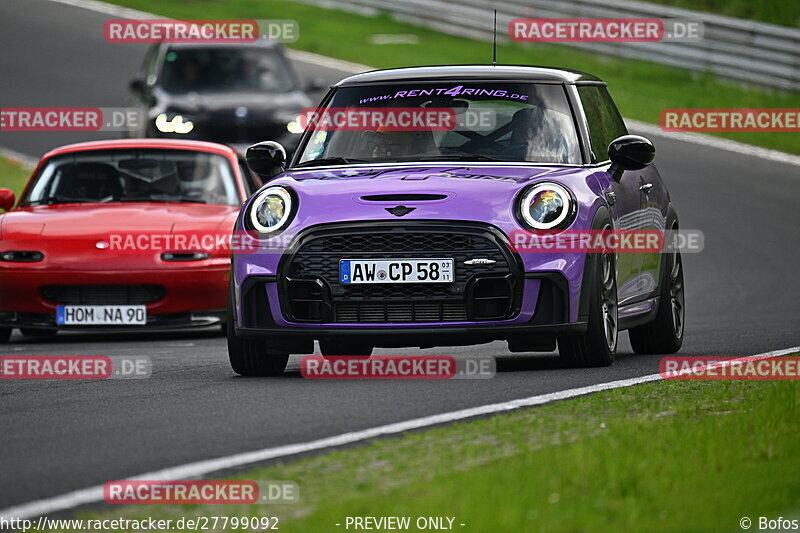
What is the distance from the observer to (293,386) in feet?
29.7

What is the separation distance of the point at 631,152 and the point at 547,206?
1.07m

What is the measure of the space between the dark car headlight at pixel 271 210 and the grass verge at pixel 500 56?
52.8 ft

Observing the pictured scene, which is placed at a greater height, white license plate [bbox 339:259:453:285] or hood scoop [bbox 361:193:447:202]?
hood scoop [bbox 361:193:447:202]

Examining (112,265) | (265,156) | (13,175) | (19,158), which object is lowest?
(19,158)

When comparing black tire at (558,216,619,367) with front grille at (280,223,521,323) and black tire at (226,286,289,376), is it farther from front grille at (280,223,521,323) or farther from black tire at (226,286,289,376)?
black tire at (226,286,289,376)

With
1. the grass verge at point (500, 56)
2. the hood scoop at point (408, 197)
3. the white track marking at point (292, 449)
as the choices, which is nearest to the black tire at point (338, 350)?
the hood scoop at point (408, 197)

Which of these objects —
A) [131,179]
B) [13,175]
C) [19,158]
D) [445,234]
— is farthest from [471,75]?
[19,158]

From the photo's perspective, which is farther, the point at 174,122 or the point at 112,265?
the point at 174,122

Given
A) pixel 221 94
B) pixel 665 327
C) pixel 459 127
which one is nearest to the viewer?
pixel 459 127

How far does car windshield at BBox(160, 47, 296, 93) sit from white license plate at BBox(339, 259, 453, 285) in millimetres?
13111

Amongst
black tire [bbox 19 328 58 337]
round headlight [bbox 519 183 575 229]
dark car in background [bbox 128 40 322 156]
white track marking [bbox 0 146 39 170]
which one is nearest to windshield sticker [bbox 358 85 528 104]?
round headlight [bbox 519 183 575 229]

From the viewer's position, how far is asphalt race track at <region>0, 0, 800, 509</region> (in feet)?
22.5

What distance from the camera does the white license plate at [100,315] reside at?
12.9 m

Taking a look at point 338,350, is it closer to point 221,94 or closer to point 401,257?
point 401,257
